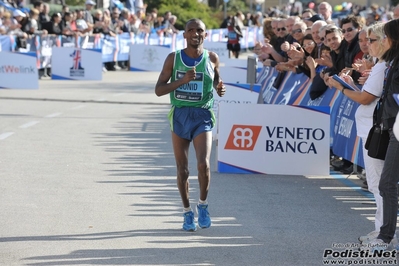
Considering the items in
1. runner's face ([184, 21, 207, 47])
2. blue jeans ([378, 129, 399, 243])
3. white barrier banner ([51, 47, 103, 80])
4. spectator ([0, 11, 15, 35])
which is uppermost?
runner's face ([184, 21, 207, 47])

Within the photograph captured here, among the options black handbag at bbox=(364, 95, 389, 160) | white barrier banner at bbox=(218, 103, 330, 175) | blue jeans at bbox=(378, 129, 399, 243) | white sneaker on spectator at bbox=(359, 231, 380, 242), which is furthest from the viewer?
white barrier banner at bbox=(218, 103, 330, 175)

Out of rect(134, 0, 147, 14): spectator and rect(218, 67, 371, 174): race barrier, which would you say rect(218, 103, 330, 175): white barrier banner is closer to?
rect(218, 67, 371, 174): race barrier

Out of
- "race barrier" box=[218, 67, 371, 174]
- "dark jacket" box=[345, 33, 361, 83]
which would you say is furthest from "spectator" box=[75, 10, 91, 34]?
"dark jacket" box=[345, 33, 361, 83]

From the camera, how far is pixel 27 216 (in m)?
8.40

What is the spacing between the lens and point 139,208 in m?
9.01

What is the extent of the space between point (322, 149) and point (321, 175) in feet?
1.04

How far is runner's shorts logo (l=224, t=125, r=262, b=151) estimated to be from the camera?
11.4 meters

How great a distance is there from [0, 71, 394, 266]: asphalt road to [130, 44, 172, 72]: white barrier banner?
16.8m

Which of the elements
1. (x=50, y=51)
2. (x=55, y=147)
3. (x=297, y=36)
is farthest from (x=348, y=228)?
(x=50, y=51)

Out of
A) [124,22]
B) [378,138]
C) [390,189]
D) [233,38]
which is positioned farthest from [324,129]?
[233,38]

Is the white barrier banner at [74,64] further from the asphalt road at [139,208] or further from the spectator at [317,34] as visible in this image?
the spectator at [317,34]

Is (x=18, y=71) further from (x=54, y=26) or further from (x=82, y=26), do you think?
(x=82, y=26)

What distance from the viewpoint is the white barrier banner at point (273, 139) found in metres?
11.3

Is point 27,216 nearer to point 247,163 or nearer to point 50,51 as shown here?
point 247,163
